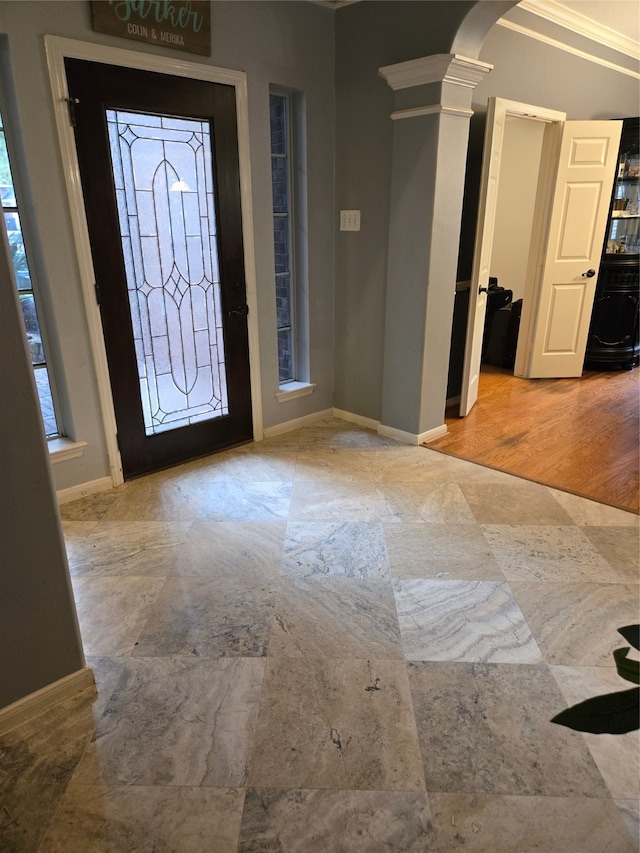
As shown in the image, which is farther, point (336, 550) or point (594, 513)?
point (594, 513)

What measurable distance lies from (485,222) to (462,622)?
Answer: 2671mm

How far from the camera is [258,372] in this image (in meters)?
3.45

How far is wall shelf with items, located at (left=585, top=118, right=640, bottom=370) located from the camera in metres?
4.76

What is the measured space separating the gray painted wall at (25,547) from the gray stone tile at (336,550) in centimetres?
91

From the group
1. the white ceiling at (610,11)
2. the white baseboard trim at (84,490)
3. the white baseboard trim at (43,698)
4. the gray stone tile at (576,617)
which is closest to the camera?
the white baseboard trim at (43,698)

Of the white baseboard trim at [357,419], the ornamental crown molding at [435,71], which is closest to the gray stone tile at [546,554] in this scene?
the white baseboard trim at [357,419]

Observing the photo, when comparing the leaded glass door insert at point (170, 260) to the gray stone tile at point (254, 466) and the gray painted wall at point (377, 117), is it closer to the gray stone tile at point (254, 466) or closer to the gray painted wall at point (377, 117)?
the gray stone tile at point (254, 466)

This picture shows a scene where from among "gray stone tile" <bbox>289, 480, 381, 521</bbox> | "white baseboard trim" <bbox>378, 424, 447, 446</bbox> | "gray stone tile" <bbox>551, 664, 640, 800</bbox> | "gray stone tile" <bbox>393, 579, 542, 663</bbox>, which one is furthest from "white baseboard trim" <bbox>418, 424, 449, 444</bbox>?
"gray stone tile" <bbox>551, 664, 640, 800</bbox>

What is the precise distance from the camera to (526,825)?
1.29m

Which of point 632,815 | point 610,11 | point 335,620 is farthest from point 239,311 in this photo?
point 610,11

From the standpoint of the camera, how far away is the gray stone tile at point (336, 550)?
2238mm

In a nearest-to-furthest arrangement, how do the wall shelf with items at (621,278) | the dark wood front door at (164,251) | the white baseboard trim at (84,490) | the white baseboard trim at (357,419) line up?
the dark wood front door at (164,251) → the white baseboard trim at (84,490) → the white baseboard trim at (357,419) → the wall shelf with items at (621,278)

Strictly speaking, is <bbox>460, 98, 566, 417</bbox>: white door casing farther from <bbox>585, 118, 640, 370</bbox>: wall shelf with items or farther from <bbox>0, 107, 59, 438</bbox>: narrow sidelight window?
<bbox>0, 107, 59, 438</bbox>: narrow sidelight window

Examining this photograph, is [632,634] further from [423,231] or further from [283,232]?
[283,232]
